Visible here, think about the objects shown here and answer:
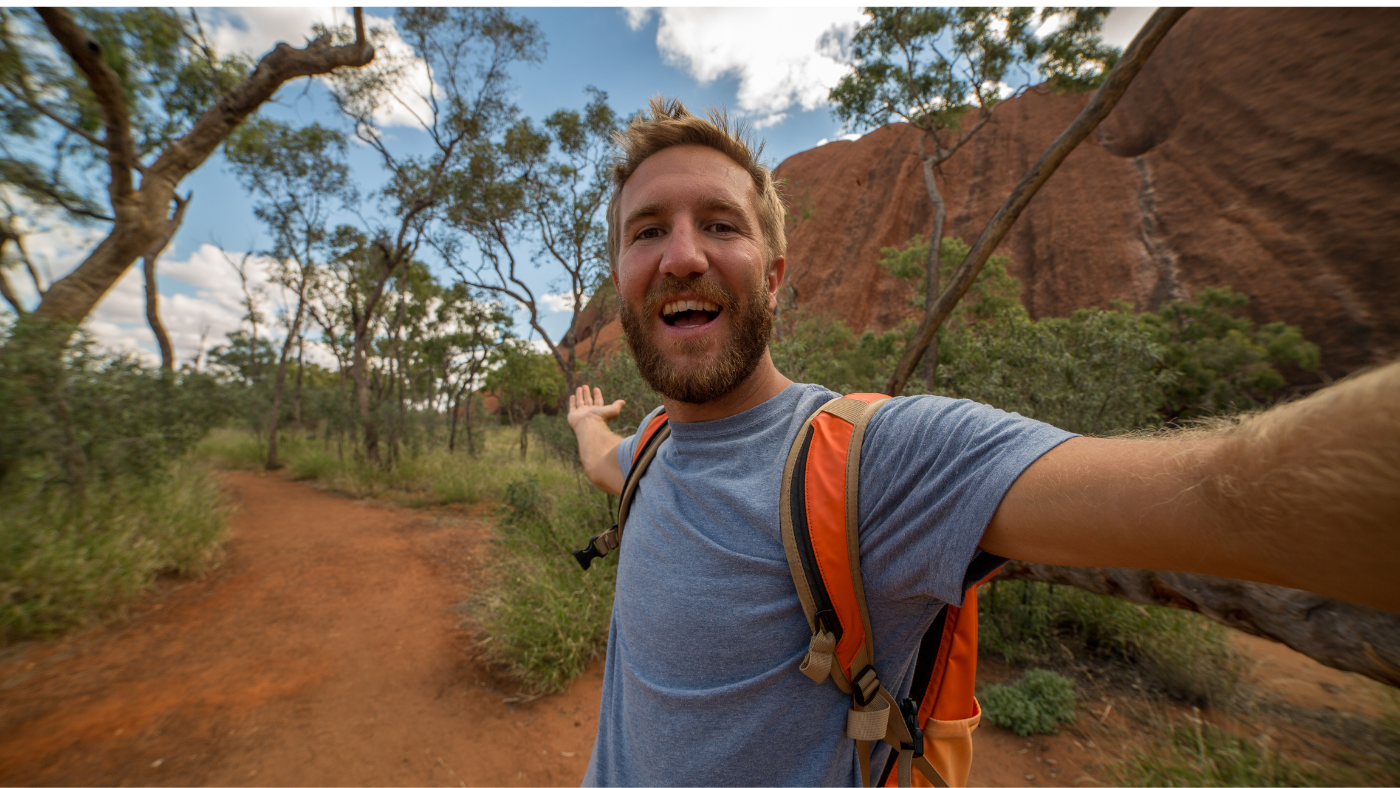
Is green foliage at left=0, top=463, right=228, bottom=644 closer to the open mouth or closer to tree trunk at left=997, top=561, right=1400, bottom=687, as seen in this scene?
the open mouth

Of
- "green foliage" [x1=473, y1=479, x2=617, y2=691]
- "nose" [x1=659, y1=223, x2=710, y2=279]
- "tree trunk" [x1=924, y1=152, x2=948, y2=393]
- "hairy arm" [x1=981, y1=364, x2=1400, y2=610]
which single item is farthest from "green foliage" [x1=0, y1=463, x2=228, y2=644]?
"tree trunk" [x1=924, y1=152, x2=948, y2=393]

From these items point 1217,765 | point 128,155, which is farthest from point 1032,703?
point 128,155

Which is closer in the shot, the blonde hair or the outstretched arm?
the blonde hair

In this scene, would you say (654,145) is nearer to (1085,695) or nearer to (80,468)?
(1085,695)

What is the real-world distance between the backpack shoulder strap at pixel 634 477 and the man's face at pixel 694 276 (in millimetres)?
265

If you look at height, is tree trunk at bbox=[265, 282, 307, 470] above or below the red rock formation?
below

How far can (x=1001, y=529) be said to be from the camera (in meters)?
0.71

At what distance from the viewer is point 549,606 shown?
160 inches

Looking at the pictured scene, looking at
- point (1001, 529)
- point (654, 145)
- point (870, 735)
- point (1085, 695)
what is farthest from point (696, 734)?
point (1085, 695)

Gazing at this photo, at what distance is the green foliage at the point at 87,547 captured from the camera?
3.84 metres

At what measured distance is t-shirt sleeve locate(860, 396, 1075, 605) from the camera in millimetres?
719

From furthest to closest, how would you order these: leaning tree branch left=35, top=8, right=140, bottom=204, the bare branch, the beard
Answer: the bare branch
leaning tree branch left=35, top=8, right=140, bottom=204
the beard

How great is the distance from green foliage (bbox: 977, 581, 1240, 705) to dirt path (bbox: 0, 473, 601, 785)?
3438 millimetres

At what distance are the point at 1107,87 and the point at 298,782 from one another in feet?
20.1
